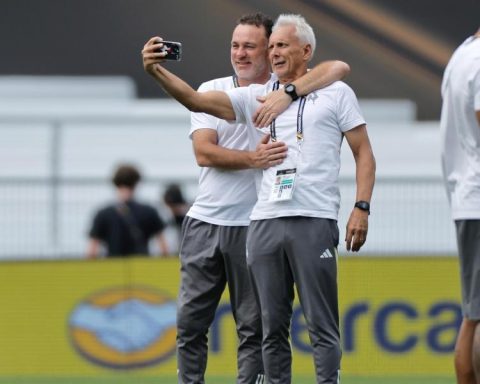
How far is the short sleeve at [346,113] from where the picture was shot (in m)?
7.54

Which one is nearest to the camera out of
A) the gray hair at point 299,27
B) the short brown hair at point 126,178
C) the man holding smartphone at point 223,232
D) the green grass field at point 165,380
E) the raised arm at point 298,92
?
the raised arm at point 298,92

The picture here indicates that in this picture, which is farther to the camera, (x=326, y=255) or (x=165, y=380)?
(x=165, y=380)

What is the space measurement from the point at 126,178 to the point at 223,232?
5.25 m

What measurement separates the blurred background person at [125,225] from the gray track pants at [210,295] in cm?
480

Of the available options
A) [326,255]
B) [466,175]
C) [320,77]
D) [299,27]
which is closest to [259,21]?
[299,27]

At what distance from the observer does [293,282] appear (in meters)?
7.61

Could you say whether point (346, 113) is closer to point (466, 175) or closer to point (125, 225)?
point (466, 175)

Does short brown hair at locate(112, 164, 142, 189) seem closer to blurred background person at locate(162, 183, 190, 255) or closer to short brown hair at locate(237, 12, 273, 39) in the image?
blurred background person at locate(162, 183, 190, 255)

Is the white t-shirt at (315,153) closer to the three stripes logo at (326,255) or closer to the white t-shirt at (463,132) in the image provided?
the three stripes logo at (326,255)

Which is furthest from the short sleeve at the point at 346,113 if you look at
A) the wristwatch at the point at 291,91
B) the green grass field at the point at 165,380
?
the green grass field at the point at 165,380

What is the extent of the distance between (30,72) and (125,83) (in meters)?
7.82

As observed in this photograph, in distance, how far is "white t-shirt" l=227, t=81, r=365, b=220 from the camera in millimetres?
7438

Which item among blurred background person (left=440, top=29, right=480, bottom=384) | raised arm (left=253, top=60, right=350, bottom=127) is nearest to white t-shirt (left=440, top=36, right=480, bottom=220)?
blurred background person (left=440, top=29, right=480, bottom=384)

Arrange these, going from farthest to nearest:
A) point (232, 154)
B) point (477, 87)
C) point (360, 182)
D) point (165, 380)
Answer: point (165, 380)
point (232, 154)
point (360, 182)
point (477, 87)
